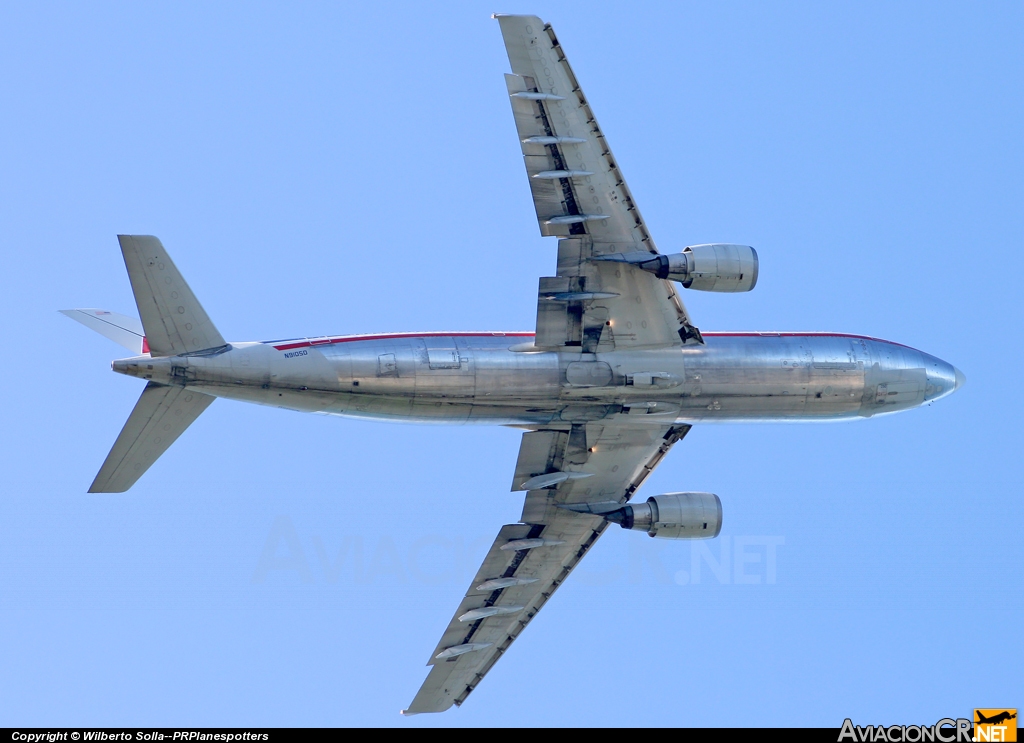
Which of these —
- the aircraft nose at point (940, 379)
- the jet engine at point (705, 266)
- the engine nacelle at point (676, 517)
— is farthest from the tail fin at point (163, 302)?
the aircraft nose at point (940, 379)

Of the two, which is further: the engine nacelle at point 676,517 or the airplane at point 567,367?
the engine nacelle at point 676,517

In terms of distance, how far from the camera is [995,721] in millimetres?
48375

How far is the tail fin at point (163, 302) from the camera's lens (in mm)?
47562

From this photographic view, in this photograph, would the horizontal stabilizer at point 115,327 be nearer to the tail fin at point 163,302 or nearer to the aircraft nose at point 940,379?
the tail fin at point 163,302

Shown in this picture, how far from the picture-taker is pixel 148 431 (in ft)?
161

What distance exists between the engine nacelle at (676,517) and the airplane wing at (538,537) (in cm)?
120

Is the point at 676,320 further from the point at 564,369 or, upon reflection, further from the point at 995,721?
the point at 995,721

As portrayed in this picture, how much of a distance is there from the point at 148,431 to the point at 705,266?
17.9m

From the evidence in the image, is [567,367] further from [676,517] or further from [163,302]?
[163,302]

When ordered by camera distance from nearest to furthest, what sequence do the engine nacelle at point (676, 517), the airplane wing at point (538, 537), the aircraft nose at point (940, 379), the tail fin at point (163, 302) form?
the tail fin at point (163, 302) → the airplane wing at point (538, 537) → the engine nacelle at point (676, 517) → the aircraft nose at point (940, 379)

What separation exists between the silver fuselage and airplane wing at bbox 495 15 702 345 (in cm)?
86

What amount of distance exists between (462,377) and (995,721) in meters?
19.0

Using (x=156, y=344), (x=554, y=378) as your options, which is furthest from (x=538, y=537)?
(x=156, y=344)

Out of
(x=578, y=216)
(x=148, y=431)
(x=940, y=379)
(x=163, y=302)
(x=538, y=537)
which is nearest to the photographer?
(x=163, y=302)
